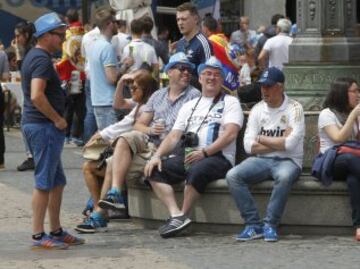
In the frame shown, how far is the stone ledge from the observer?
356 inches

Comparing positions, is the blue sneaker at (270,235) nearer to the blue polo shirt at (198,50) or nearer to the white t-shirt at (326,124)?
the white t-shirt at (326,124)

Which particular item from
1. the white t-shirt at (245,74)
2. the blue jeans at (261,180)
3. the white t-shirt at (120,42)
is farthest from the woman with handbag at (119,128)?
the white t-shirt at (245,74)

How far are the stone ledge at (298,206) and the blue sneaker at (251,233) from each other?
0.28 metres

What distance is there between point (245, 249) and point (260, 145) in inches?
37.0

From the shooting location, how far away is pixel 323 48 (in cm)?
1020

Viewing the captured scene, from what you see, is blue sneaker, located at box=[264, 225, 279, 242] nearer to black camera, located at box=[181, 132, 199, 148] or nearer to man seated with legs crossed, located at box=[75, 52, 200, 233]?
black camera, located at box=[181, 132, 199, 148]

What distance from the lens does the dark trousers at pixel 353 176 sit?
349 inches

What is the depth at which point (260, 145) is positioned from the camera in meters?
9.19

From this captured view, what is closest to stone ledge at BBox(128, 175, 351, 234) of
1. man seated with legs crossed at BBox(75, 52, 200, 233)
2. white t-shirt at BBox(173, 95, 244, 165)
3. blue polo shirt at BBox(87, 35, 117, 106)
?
white t-shirt at BBox(173, 95, 244, 165)

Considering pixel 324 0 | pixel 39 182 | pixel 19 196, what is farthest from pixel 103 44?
pixel 39 182

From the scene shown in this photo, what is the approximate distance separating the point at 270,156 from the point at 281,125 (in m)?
0.27

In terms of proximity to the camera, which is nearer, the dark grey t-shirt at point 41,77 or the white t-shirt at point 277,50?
the dark grey t-shirt at point 41,77

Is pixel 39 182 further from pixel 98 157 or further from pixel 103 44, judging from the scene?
pixel 103 44

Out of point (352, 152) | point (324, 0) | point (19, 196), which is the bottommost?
point (19, 196)
